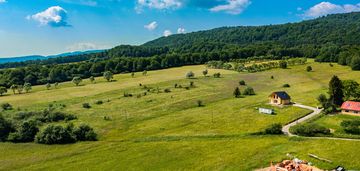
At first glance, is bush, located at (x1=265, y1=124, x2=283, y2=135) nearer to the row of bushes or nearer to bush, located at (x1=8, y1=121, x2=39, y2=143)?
the row of bushes

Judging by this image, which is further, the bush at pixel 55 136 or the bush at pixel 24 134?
the bush at pixel 24 134

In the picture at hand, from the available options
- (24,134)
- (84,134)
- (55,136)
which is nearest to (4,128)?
(24,134)

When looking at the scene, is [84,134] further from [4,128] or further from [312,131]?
[312,131]

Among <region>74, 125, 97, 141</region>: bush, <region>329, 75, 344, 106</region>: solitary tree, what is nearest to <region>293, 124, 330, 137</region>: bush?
<region>329, 75, 344, 106</region>: solitary tree

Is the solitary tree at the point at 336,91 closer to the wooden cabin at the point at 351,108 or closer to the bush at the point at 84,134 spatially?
the wooden cabin at the point at 351,108

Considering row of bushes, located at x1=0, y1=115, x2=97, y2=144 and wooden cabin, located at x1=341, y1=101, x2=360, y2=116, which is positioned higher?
wooden cabin, located at x1=341, y1=101, x2=360, y2=116

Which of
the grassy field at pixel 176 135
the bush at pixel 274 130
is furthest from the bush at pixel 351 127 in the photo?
the bush at pixel 274 130
